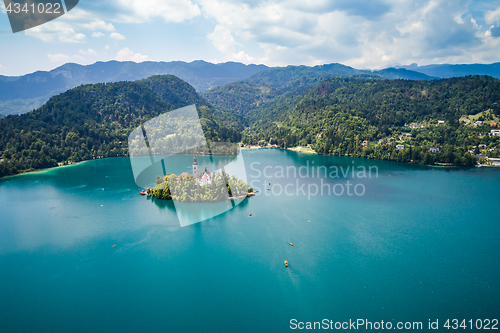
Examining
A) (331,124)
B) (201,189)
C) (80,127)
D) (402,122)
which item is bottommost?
(201,189)

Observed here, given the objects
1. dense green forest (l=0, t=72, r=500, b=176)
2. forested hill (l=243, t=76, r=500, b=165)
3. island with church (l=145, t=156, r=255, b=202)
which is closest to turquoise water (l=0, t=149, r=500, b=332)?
island with church (l=145, t=156, r=255, b=202)

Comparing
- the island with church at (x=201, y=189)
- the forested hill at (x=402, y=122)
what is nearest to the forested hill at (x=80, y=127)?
the forested hill at (x=402, y=122)

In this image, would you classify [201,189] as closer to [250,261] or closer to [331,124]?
[250,261]

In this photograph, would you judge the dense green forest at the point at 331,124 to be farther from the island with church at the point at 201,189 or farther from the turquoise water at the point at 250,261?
the island with church at the point at 201,189

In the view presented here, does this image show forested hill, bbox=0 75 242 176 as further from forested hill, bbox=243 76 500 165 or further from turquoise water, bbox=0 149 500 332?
forested hill, bbox=243 76 500 165

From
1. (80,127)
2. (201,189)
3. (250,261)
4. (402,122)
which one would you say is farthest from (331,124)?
(80,127)

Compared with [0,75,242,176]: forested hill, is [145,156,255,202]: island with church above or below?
below
